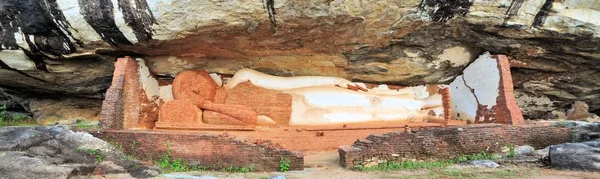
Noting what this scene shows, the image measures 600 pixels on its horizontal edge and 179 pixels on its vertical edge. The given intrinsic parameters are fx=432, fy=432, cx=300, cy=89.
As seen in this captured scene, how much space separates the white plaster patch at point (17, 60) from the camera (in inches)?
367

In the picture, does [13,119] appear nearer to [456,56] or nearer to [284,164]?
[284,164]

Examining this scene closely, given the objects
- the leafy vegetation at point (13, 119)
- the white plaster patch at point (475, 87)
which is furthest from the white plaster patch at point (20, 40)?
the white plaster patch at point (475, 87)

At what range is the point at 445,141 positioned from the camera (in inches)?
303

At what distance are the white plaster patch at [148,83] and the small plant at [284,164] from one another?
4453 mm

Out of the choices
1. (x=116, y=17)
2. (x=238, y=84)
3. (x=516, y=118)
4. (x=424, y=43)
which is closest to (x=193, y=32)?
(x=116, y=17)

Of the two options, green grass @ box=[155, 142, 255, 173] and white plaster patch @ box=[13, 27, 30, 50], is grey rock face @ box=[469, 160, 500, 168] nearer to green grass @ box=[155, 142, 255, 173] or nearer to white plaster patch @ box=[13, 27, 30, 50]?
green grass @ box=[155, 142, 255, 173]

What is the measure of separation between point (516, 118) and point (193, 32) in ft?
22.5

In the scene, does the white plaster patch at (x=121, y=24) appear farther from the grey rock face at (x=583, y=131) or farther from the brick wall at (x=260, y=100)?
the grey rock face at (x=583, y=131)

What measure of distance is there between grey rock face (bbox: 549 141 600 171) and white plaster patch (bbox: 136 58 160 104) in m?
8.25

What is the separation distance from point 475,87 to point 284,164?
18.9ft

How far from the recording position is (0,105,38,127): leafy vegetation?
39.4 feet

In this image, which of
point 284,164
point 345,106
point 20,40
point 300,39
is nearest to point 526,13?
point 345,106

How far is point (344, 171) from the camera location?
6.94 metres

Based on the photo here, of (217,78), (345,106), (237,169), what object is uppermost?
(217,78)
